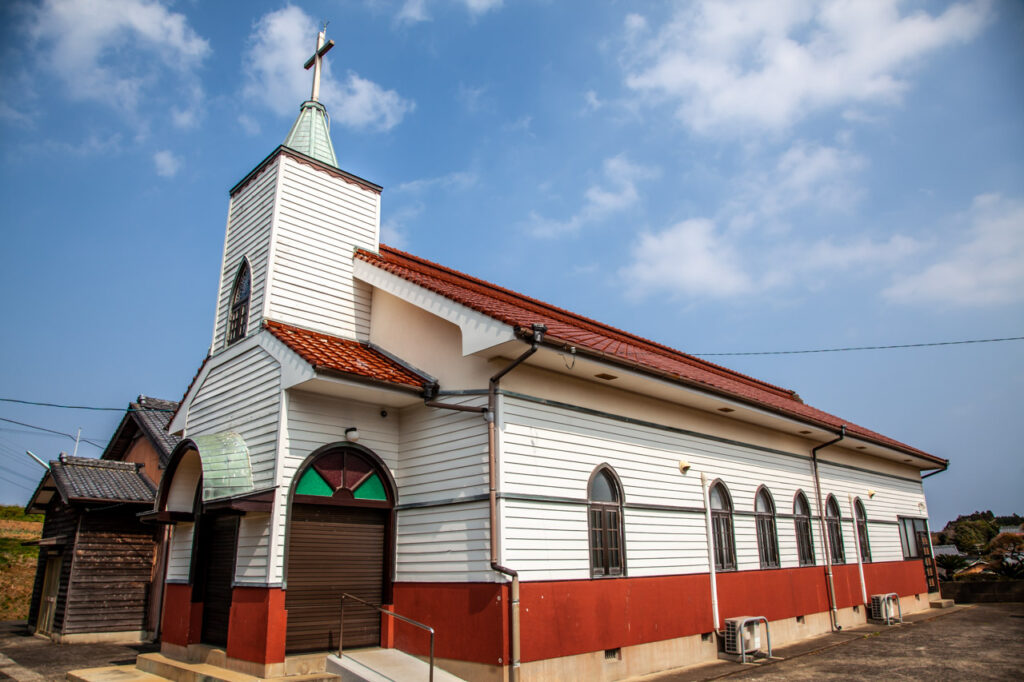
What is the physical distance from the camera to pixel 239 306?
1191 centimetres

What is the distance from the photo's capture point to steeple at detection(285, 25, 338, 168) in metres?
12.8

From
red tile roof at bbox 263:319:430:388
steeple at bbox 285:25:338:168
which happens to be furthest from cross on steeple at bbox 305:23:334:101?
red tile roof at bbox 263:319:430:388

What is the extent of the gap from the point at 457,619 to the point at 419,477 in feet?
6.99

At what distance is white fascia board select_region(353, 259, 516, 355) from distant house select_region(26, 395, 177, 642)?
9808 mm

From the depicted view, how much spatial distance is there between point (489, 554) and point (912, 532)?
17464 millimetres

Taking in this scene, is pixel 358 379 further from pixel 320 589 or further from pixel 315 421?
pixel 320 589

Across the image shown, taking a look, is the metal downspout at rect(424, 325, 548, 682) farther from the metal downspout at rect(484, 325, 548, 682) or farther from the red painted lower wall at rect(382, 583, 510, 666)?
the red painted lower wall at rect(382, 583, 510, 666)

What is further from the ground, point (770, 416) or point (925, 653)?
point (770, 416)

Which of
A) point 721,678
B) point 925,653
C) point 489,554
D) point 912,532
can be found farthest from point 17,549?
point 912,532

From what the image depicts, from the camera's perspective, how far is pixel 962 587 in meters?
23.0

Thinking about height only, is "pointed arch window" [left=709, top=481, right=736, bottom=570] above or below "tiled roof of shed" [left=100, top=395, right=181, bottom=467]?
below

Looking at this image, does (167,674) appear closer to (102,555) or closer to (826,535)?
(102,555)

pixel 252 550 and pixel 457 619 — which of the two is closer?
pixel 457 619

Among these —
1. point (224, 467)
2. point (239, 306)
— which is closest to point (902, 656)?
point (224, 467)
